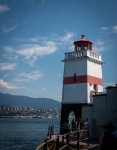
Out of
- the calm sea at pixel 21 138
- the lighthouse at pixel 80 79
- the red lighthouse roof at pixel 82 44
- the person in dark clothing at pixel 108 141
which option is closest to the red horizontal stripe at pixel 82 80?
the lighthouse at pixel 80 79

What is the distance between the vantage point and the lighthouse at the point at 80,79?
90.1ft

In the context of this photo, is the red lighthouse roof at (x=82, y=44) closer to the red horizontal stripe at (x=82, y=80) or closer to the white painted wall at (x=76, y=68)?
the white painted wall at (x=76, y=68)

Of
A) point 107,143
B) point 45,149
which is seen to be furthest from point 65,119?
point 107,143

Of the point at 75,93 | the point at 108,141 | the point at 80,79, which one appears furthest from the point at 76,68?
the point at 108,141

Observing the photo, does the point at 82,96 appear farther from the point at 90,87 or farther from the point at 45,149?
the point at 45,149

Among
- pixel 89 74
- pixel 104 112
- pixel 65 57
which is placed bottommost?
pixel 104 112

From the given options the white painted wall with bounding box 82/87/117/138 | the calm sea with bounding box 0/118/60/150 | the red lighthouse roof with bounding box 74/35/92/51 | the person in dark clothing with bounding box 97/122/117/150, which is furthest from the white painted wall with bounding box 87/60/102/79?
the person in dark clothing with bounding box 97/122/117/150

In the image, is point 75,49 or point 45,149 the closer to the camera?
point 45,149

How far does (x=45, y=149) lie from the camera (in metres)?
10.2

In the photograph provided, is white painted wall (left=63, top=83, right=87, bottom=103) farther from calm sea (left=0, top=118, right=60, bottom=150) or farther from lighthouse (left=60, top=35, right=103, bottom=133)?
calm sea (left=0, top=118, right=60, bottom=150)

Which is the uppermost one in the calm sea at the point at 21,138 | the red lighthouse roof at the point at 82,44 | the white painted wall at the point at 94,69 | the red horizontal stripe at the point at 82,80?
the red lighthouse roof at the point at 82,44

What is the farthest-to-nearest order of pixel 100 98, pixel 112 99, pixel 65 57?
pixel 65 57
pixel 100 98
pixel 112 99

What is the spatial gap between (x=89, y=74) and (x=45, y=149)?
60.3ft

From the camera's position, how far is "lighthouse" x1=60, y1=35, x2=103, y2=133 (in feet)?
90.1
